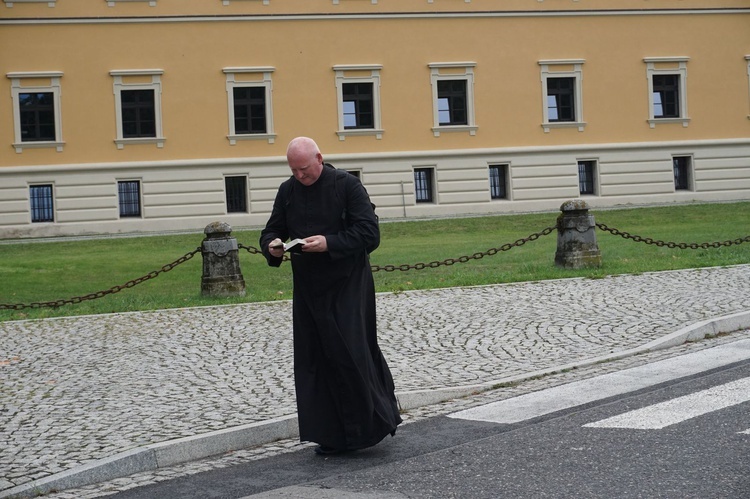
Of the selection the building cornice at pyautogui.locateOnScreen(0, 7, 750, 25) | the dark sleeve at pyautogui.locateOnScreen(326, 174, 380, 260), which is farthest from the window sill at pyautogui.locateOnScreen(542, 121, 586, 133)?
the dark sleeve at pyautogui.locateOnScreen(326, 174, 380, 260)

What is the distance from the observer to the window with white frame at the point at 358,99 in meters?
41.1

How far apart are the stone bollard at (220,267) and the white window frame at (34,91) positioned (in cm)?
2352

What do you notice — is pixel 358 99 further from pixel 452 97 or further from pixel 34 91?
pixel 34 91

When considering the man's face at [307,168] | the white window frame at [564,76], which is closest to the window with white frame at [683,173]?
the white window frame at [564,76]

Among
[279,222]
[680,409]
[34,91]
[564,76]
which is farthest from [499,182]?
[279,222]

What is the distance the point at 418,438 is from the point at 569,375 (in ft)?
8.22

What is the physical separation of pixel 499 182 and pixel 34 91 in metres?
17.2

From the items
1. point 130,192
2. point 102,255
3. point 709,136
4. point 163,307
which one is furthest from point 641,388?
point 709,136

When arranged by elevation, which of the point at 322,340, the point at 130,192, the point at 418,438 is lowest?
the point at 418,438

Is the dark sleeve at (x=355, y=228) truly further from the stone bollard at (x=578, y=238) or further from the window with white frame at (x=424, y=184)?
the window with white frame at (x=424, y=184)

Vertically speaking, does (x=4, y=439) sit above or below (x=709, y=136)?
below

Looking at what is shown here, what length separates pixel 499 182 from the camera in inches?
1684

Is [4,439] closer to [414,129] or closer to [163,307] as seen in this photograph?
[163,307]

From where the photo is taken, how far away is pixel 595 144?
1693 inches
